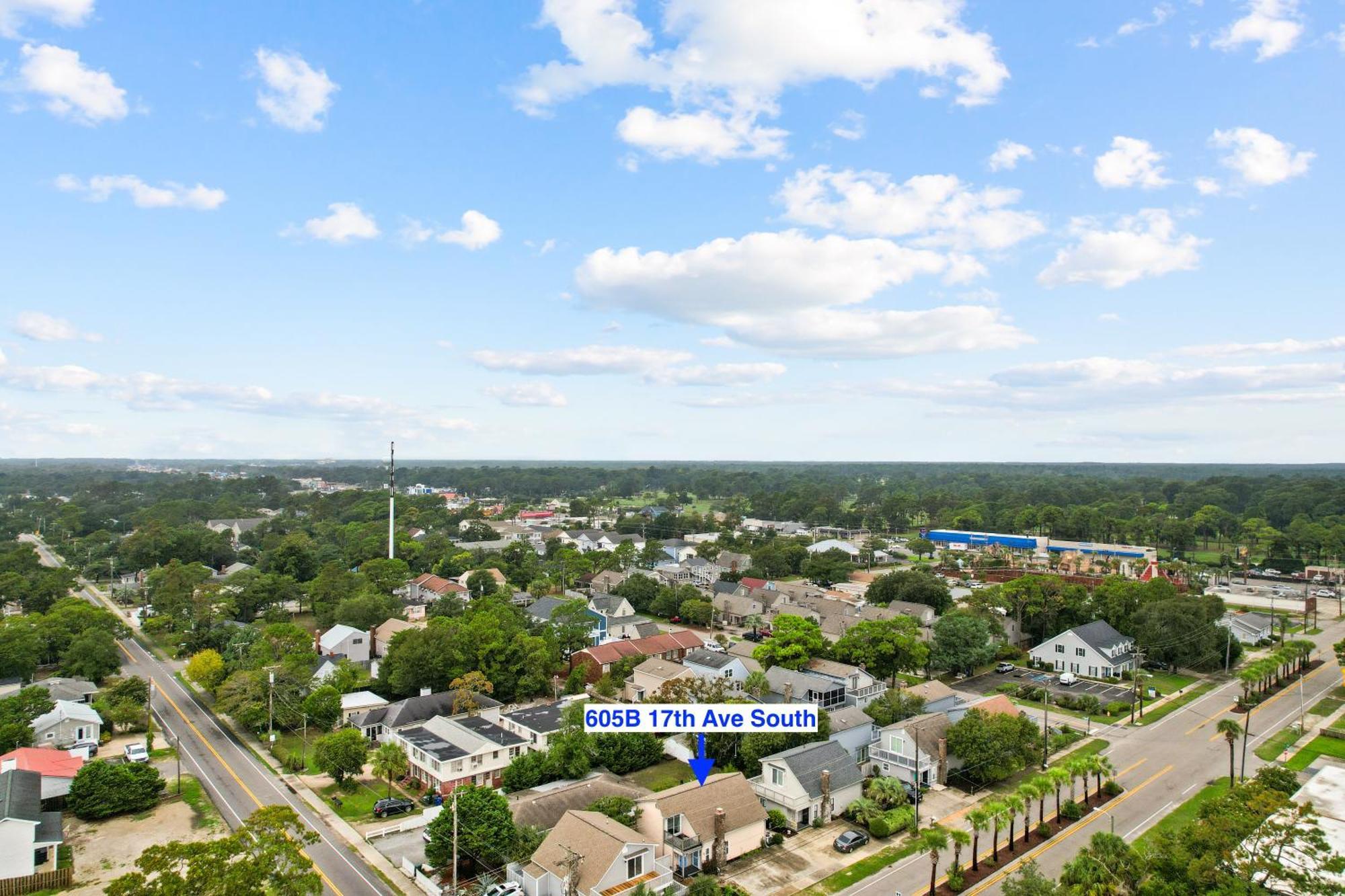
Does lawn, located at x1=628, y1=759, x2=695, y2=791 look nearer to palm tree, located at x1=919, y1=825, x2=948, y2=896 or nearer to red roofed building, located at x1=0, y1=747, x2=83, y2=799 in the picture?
palm tree, located at x1=919, y1=825, x2=948, y2=896

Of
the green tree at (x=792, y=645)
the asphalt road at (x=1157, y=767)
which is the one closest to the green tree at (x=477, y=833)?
the asphalt road at (x=1157, y=767)

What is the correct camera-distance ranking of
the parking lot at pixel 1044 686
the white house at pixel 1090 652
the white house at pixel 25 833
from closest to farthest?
the white house at pixel 25 833 < the parking lot at pixel 1044 686 < the white house at pixel 1090 652

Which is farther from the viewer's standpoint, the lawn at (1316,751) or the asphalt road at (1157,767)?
the lawn at (1316,751)

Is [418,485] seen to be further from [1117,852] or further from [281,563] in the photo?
[1117,852]

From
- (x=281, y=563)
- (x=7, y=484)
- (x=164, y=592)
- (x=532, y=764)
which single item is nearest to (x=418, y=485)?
(x=7, y=484)

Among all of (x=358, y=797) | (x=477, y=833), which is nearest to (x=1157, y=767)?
(x=477, y=833)

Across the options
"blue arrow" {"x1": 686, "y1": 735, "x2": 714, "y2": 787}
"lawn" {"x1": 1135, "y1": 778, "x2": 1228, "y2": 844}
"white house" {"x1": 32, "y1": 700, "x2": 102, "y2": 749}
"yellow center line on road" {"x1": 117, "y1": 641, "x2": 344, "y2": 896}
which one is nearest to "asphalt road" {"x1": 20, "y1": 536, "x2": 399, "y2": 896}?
"yellow center line on road" {"x1": 117, "y1": 641, "x2": 344, "y2": 896}

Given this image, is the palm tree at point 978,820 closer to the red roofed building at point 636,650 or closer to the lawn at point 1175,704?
the lawn at point 1175,704
